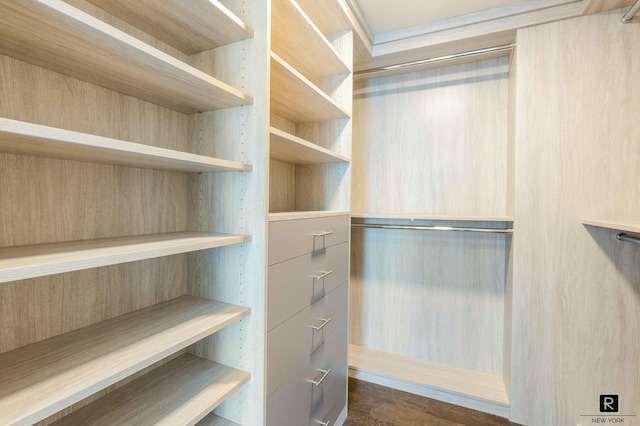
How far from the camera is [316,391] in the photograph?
4.55ft

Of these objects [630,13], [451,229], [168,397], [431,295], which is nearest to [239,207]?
[168,397]

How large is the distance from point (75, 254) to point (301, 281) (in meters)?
0.79

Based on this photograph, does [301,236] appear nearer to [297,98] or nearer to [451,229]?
[297,98]

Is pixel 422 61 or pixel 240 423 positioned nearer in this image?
pixel 240 423

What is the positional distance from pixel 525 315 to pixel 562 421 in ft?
1.98

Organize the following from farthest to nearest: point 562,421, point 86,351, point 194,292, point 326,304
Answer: point 562,421 < point 326,304 < point 194,292 < point 86,351

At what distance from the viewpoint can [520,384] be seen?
5.50ft

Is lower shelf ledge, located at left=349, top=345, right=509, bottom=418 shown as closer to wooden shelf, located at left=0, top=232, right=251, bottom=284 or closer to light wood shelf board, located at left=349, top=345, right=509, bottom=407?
light wood shelf board, located at left=349, top=345, right=509, bottom=407

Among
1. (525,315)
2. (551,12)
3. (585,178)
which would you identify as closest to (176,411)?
(525,315)

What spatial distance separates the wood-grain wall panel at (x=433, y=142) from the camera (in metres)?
1.98

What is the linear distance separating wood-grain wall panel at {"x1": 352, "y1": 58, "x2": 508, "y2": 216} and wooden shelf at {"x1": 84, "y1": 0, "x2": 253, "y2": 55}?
148cm

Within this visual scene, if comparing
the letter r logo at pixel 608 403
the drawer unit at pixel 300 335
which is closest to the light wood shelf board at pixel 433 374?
the letter r logo at pixel 608 403

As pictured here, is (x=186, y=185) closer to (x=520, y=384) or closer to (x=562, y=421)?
(x=520, y=384)

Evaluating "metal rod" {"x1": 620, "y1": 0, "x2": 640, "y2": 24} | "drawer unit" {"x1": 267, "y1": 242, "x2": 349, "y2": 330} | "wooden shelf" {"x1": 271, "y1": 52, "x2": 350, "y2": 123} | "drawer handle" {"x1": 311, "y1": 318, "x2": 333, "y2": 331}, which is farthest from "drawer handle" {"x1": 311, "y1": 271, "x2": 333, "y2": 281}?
"metal rod" {"x1": 620, "y1": 0, "x2": 640, "y2": 24}
